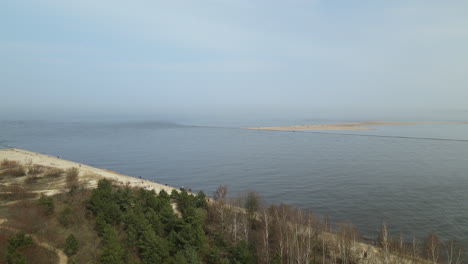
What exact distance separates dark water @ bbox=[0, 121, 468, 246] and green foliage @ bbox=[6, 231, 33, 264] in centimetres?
2534

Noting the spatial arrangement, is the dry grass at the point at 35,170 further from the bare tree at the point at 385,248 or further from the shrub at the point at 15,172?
the bare tree at the point at 385,248

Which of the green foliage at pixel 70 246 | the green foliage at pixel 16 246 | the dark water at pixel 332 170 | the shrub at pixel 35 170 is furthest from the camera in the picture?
the shrub at pixel 35 170

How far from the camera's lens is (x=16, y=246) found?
19.7 meters

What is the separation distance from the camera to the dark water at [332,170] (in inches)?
1340

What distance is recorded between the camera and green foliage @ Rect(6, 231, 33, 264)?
18.3 metres

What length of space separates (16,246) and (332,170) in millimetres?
47640

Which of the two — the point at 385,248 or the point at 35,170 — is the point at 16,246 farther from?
the point at 35,170

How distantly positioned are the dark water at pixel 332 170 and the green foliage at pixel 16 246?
25342 mm

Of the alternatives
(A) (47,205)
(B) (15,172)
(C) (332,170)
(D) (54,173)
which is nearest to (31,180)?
(D) (54,173)

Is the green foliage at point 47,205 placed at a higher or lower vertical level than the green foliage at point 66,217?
higher

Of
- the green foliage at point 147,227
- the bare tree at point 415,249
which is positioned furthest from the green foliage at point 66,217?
the bare tree at point 415,249

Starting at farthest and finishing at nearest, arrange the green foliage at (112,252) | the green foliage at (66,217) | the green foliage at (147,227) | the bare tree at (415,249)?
the green foliage at (66,217) < the bare tree at (415,249) < the green foliage at (147,227) < the green foliage at (112,252)

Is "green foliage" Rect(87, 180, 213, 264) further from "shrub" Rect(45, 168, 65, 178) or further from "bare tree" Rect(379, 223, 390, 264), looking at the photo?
"shrub" Rect(45, 168, 65, 178)

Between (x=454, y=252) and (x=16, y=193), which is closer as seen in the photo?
(x=454, y=252)
